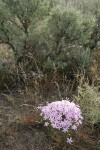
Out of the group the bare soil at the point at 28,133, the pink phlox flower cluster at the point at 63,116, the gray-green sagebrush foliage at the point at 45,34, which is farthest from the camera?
the gray-green sagebrush foliage at the point at 45,34

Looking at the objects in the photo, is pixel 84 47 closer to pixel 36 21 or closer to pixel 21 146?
pixel 36 21

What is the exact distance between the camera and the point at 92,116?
15.9ft

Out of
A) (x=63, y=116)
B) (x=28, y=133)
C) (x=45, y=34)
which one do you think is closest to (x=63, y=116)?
(x=63, y=116)

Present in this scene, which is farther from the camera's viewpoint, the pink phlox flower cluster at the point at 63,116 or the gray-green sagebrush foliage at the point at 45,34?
the gray-green sagebrush foliage at the point at 45,34

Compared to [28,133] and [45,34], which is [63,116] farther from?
[45,34]

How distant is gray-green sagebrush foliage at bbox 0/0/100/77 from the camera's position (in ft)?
20.5

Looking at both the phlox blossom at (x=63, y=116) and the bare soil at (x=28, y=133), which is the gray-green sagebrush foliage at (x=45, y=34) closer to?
the bare soil at (x=28, y=133)

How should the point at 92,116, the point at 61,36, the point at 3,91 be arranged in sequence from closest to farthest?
1. the point at 92,116
2. the point at 3,91
3. the point at 61,36

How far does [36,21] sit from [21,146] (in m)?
2.81

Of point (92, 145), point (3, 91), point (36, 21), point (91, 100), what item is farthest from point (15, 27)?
point (92, 145)

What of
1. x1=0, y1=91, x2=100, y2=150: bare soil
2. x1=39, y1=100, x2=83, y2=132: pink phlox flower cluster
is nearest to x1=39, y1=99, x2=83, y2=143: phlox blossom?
x1=39, y1=100, x2=83, y2=132: pink phlox flower cluster

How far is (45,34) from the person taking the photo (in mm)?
6426

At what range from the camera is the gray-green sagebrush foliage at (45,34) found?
6250 millimetres

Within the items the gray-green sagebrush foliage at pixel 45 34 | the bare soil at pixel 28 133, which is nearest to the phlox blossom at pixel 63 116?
the bare soil at pixel 28 133
